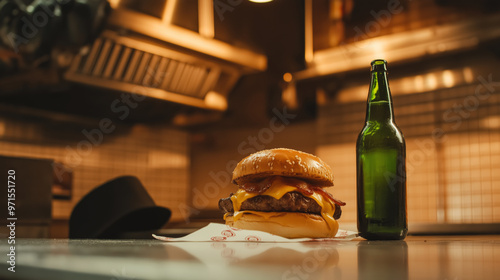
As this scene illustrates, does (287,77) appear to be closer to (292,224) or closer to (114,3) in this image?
(114,3)

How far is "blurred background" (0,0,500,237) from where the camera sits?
2.93m

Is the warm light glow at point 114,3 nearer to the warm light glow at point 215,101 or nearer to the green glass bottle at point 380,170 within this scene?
the warm light glow at point 215,101

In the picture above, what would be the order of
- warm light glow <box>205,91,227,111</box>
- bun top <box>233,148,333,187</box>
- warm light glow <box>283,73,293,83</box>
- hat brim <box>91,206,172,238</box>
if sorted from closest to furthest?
bun top <box>233,148,333,187</box> → hat brim <box>91,206,172,238</box> → warm light glow <box>283,73,293,83</box> → warm light glow <box>205,91,227,111</box>

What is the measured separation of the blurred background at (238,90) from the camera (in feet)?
9.62

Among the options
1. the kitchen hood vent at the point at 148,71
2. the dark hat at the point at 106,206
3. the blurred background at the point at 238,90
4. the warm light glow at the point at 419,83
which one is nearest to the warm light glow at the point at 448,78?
the blurred background at the point at 238,90

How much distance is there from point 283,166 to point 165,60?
2.14 m

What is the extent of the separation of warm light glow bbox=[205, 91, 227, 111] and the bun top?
2.29 meters

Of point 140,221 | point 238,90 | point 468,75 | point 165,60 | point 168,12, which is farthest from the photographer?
point 238,90

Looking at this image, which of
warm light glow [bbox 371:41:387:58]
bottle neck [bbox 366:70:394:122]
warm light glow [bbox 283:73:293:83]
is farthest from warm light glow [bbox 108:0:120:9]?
bottle neck [bbox 366:70:394:122]

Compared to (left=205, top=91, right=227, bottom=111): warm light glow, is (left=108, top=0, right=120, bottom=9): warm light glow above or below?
above

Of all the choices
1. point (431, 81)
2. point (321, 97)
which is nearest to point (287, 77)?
point (321, 97)

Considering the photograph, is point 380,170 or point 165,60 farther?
point 165,60

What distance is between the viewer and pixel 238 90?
3678 mm

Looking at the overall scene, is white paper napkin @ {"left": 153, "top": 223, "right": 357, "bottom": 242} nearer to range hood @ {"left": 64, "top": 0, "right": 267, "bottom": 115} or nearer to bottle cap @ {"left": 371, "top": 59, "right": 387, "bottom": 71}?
bottle cap @ {"left": 371, "top": 59, "right": 387, "bottom": 71}
